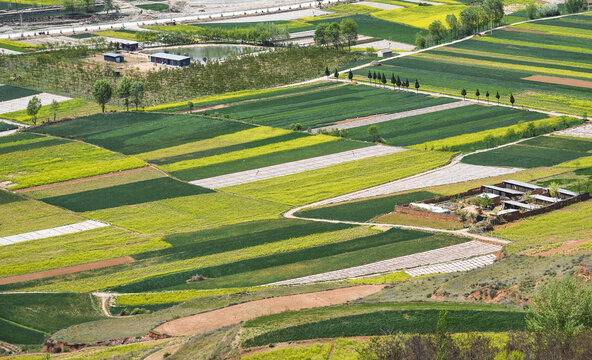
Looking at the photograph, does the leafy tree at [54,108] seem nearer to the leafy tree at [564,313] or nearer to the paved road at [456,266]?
the paved road at [456,266]

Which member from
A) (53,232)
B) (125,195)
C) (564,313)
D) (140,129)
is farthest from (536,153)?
(564,313)

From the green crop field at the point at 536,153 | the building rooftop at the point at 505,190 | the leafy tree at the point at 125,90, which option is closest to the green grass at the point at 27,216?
the leafy tree at the point at 125,90

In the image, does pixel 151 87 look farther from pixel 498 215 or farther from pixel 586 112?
pixel 498 215

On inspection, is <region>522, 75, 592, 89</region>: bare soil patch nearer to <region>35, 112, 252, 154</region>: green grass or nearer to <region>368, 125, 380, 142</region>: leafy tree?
<region>368, 125, 380, 142</region>: leafy tree

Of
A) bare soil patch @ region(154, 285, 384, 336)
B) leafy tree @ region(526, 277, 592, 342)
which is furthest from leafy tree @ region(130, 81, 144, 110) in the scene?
leafy tree @ region(526, 277, 592, 342)

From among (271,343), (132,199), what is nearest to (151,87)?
(132,199)
